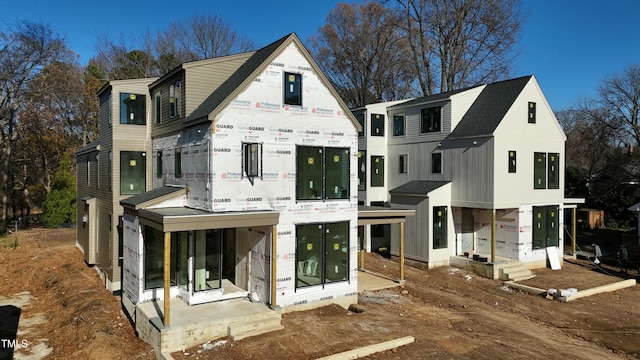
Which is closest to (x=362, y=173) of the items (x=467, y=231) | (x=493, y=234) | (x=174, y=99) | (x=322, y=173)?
(x=467, y=231)

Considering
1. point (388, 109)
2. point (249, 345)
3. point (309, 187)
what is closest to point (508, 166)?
point (388, 109)

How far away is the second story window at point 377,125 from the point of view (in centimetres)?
2438

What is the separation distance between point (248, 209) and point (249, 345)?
12.2 ft

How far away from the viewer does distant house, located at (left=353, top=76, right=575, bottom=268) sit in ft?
65.5

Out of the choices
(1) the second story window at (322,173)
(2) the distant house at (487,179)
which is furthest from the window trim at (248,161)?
(2) the distant house at (487,179)

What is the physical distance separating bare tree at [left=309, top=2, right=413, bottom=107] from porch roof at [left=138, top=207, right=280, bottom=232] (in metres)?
29.3

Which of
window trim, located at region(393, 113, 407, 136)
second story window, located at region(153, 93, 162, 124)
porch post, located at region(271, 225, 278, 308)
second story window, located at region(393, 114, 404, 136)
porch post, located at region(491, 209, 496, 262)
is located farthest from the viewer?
second story window, located at region(393, 114, 404, 136)

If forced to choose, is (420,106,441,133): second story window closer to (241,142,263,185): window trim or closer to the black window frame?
the black window frame

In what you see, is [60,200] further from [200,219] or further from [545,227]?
[545,227]

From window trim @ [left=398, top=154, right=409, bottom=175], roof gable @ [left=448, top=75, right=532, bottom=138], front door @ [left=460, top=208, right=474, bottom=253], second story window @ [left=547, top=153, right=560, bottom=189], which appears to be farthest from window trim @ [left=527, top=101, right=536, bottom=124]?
window trim @ [left=398, top=154, right=409, bottom=175]

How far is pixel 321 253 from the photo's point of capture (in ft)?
44.3

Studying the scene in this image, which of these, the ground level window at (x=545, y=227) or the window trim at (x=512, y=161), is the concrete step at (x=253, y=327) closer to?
the window trim at (x=512, y=161)

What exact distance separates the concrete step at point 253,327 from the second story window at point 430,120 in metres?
14.3

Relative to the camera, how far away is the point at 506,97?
20781 millimetres
